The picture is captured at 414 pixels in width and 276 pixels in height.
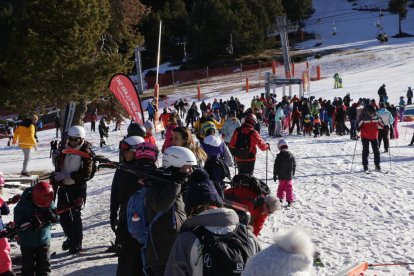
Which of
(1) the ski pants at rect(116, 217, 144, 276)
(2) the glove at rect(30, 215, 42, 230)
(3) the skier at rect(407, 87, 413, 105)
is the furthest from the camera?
(3) the skier at rect(407, 87, 413, 105)

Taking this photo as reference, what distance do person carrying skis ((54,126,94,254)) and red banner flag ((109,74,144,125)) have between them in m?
3.85

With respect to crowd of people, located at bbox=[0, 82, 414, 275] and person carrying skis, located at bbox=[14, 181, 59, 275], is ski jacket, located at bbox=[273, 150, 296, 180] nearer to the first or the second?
crowd of people, located at bbox=[0, 82, 414, 275]

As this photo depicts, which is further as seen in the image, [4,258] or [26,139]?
[26,139]

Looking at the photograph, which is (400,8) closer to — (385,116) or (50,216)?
(385,116)

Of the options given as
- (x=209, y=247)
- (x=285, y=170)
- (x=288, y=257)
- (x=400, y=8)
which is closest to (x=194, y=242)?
(x=209, y=247)

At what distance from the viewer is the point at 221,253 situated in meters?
3.38

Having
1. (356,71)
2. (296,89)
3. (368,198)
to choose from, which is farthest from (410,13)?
(368,198)

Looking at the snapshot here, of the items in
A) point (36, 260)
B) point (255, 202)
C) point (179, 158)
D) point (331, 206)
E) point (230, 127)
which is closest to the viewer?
point (179, 158)

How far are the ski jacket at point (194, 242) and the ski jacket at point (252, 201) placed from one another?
9.32ft

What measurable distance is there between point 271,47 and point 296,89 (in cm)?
2461

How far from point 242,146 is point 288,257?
744 cm

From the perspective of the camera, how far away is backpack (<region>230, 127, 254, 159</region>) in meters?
10.1

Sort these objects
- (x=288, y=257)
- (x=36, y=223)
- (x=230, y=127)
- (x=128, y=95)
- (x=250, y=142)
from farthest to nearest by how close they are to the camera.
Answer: (x=230, y=127) < (x=128, y=95) < (x=250, y=142) < (x=36, y=223) < (x=288, y=257)

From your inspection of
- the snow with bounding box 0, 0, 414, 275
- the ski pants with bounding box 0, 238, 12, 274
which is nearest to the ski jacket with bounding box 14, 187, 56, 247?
the ski pants with bounding box 0, 238, 12, 274
